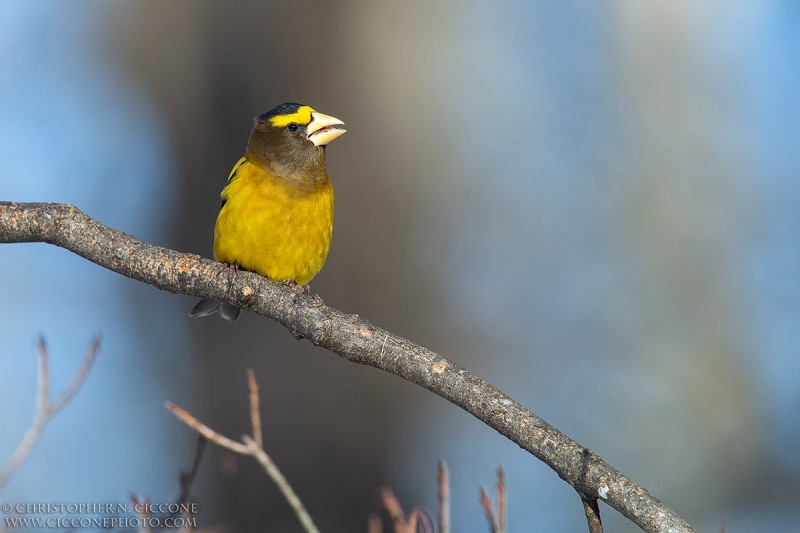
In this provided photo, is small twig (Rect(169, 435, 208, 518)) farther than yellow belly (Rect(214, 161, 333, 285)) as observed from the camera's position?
No

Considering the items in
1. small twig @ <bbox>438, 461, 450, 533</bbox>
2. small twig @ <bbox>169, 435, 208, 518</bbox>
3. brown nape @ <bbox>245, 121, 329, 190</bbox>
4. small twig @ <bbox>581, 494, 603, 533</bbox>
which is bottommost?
small twig @ <bbox>169, 435, 208, 518</bbox>

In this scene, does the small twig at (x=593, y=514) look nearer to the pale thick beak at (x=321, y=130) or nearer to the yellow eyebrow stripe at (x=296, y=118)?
the pale thick beak at (x=321, y=130)

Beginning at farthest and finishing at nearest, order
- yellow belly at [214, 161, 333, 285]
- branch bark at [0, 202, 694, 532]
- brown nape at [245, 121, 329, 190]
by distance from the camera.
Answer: brown nape at [245, 121, 329, 190] < yellow belly at [214, 161, 333, 285] < branch bark at [0, 202, 694, 532]

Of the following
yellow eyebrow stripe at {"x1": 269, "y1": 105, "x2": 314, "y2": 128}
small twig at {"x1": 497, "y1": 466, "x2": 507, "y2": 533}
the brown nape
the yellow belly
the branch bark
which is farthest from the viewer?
yellow eyebrow stripe at {"x1": 269, "y1": 105, "x2": 314, "y2": 128}

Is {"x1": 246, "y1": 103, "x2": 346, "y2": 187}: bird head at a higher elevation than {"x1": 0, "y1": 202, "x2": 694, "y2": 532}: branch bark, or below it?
higher

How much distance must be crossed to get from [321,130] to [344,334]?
2192mm

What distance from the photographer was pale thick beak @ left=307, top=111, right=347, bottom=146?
4961 millimetres

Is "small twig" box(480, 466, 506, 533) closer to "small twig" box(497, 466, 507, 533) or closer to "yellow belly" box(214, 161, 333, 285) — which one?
"small twig" box(497, 466, 507, 533)

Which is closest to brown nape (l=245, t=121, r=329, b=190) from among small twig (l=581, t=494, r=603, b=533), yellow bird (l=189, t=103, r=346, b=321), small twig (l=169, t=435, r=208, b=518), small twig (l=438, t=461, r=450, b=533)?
yellow bird (l=189, t=103, r=346, b=321)

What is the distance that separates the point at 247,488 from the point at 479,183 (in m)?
4.64

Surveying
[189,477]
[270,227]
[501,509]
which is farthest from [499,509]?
[270,227]

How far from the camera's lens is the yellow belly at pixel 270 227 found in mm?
4641

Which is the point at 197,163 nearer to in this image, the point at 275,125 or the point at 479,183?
the point at 275,125

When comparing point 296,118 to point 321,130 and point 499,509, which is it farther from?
point 499,509
